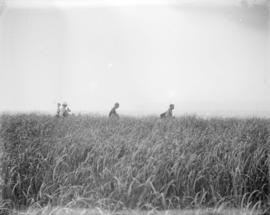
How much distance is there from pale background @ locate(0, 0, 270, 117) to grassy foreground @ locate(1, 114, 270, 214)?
0.11 meters

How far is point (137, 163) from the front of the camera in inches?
84.3

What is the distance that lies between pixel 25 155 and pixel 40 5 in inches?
39.8

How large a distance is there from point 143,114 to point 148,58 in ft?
1.21

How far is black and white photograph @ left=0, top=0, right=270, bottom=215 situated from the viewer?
211 centimetres

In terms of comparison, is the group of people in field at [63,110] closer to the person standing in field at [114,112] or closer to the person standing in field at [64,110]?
the person standing in field at [64,110]

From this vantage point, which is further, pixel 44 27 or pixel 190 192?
pixel 44 27

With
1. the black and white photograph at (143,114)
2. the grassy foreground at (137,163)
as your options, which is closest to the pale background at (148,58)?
the black and white photograph at (143,114)

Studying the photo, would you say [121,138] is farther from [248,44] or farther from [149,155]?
[248,44]

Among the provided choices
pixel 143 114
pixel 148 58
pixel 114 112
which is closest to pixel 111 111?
pixel 114 112

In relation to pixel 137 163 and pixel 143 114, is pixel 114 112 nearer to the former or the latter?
pixel 143 114

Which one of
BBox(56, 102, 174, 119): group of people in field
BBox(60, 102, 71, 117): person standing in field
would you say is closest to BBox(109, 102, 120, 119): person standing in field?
BBox(56, 102, 174, 119): group of people in field

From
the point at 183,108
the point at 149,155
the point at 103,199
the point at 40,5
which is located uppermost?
the point at 40,5

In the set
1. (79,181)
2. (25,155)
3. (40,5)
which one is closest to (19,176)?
(25,155)

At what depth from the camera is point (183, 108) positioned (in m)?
2.17
